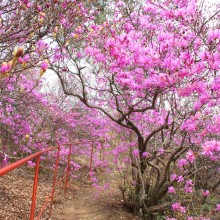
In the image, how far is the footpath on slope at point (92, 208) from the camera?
5305 millimetres

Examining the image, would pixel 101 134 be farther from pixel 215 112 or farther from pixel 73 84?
pixel 215 112

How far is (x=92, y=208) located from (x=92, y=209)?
71 millimetres

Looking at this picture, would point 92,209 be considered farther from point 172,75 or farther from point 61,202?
point 172,75

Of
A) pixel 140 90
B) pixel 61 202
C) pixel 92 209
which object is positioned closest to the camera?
pixel 140 90

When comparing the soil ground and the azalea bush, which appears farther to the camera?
the soil ground

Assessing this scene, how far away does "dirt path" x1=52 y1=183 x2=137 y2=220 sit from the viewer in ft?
17.4

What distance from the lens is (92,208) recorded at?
5820 millimetres

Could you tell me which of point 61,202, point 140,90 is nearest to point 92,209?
point 61,202

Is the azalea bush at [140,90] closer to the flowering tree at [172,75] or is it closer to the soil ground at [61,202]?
the flowering tree at [172,75]

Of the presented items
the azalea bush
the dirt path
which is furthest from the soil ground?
the azalea bush

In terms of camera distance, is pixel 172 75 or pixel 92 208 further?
pixel 92 208

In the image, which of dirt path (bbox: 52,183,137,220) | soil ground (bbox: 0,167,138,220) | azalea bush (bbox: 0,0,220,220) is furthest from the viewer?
dirt path (bbox: 52,183,137,220)

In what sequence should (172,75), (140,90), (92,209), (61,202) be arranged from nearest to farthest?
(172,75), (140,90), (92,209), (61,202)

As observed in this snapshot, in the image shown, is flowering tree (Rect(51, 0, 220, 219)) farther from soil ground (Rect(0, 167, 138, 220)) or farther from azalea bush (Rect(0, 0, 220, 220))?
soil ground (Rect(0, 167, 138, 220))
